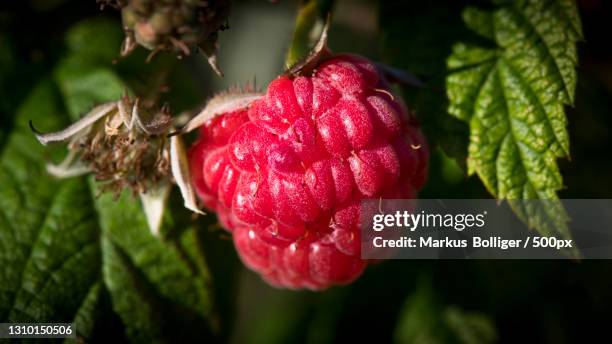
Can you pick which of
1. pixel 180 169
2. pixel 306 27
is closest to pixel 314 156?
pixel 180 169

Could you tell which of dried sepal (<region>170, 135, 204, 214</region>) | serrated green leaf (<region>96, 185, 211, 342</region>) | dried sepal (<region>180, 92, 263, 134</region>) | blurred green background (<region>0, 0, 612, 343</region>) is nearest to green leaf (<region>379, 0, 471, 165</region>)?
blurred green background (<region>0, 0, 612, 343</region>)

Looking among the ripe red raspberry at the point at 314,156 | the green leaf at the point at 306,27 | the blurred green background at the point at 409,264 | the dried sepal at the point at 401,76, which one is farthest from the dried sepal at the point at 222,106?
the blurred green background at the point at 409,264

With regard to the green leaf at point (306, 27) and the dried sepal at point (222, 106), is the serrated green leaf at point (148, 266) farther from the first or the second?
the green leaf at point (306, 27)

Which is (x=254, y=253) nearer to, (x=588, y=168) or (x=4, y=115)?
(x=4, y=115)

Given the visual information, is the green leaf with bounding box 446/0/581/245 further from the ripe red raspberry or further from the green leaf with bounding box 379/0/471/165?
the ripe red raspberry

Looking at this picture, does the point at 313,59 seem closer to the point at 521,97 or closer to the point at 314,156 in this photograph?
the point at 314,156

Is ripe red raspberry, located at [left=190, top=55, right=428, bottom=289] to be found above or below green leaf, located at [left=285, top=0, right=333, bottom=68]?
below
